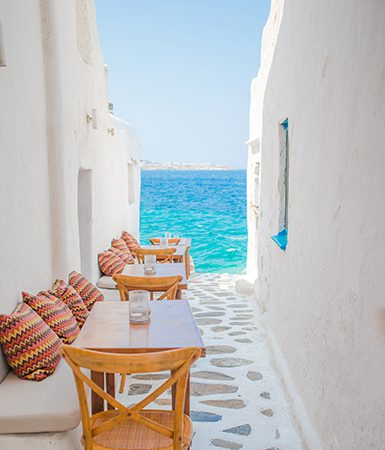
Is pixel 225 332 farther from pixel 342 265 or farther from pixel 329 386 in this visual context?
pixel 342 265

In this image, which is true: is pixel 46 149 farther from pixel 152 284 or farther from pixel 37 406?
A: pixel 37 406

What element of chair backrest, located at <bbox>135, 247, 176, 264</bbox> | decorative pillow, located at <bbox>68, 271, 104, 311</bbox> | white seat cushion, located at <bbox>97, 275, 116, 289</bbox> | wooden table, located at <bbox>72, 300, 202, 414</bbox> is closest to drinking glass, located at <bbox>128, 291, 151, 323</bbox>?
wooden table, located at <bbox>72, 300, 202, 414</bbox>

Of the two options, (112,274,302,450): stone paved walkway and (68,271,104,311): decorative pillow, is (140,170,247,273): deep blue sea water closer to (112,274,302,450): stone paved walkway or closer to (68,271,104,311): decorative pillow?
(112,274,302,450): stone paved walkway

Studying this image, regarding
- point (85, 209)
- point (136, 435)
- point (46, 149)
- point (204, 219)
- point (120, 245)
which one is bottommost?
point (204, 219)

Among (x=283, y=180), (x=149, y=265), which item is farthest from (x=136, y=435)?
(x=283, y=180)

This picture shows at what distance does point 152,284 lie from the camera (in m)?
4.50

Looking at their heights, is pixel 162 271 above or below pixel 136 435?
above

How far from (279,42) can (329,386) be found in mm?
3795

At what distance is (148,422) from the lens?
252 centimetres

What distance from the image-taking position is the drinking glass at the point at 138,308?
3.38 m

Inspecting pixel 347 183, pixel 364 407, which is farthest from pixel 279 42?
pixel 364 407

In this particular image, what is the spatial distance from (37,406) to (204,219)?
3649 cm

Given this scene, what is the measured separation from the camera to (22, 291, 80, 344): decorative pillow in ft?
12.4

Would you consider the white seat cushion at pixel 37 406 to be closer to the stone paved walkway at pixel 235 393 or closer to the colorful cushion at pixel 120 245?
the stone paved walkway at pixel 235 393
